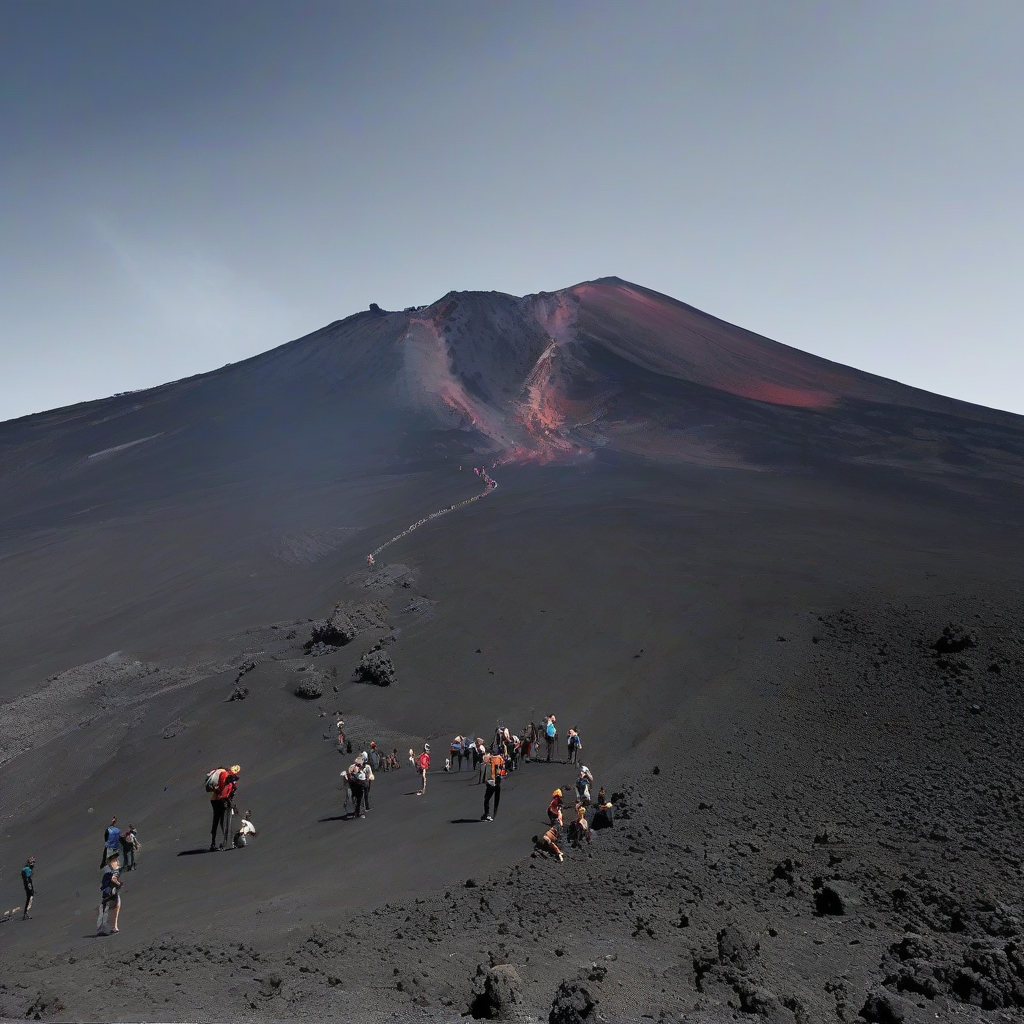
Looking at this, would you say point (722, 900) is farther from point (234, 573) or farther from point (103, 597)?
point (103, 597)

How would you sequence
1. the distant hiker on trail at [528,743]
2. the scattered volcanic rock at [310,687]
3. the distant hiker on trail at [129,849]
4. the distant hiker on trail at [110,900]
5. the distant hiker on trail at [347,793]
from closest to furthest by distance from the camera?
the distant hiker on trail at [110,900], the distant hiker on trail at [129,849], the distant hiker on trail at [347,793], the distant hiker on trail at [528,743], the scattered volcanic rock at [310,687]

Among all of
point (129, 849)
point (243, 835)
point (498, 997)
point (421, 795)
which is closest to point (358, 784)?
point (421, 795)

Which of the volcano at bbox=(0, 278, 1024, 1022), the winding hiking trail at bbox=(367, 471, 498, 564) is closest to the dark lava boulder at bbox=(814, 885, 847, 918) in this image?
the volcano at bbox=(0, 278, 1024, 1022)

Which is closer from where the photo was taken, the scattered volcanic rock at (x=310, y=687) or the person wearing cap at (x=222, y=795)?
the person wearing cap at (x=222, y=795)

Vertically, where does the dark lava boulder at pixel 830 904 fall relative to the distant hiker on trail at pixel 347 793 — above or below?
above

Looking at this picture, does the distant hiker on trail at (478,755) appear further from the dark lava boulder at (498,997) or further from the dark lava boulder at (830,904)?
the dark lava boulder at (498,997)

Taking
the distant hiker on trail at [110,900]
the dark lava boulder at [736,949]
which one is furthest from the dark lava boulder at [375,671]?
the dark lava boulder at [736,949]

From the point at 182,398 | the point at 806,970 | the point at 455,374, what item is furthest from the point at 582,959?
the point at 182,398

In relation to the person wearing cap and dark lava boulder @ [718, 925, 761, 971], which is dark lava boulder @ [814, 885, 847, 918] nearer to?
dark lava boulder @ [718, 925, 761, 971]
